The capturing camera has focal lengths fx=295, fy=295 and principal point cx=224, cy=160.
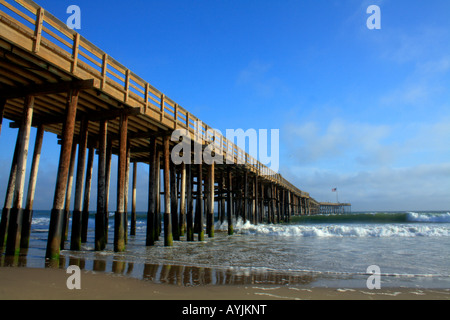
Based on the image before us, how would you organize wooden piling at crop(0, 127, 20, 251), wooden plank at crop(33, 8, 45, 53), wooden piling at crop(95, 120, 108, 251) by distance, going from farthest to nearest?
1. wooden piling at crop(95, 120, 108, 251)
2. wooden piling at crop(0, 127, 20, 251)
3. wooden plank at crop(33, 8, 45, 53)

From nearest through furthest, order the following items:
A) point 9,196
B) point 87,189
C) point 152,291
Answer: point 152,291 → point 9,196 → point 87,189

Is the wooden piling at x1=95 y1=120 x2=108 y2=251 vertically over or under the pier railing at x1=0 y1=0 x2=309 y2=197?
under

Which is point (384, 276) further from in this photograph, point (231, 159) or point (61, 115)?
point (231, 159)

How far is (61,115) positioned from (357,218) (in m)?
44.5

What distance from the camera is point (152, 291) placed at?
15.1 feet

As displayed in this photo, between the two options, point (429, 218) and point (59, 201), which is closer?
point (59, 201)

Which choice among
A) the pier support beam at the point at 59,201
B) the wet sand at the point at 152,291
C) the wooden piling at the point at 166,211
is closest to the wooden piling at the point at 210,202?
the wooden piling at the point at 166,211

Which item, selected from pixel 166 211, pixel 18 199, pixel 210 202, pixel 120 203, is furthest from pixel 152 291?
pixel 210 202

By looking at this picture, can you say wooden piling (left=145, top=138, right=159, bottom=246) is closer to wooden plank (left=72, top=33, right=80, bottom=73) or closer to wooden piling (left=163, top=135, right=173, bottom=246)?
wooden piling (left=163, top=135, right=173, bottom=246)

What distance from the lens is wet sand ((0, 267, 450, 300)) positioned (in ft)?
13.7

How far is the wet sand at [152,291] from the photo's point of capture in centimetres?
416

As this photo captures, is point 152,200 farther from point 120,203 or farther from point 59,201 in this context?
point 59,201

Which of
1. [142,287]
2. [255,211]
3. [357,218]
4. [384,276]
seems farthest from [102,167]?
[357,218]

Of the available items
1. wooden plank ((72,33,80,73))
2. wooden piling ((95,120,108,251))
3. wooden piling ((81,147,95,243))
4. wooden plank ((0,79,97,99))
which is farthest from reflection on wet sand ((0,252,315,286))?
wooden plank ((72,33,80,73))
